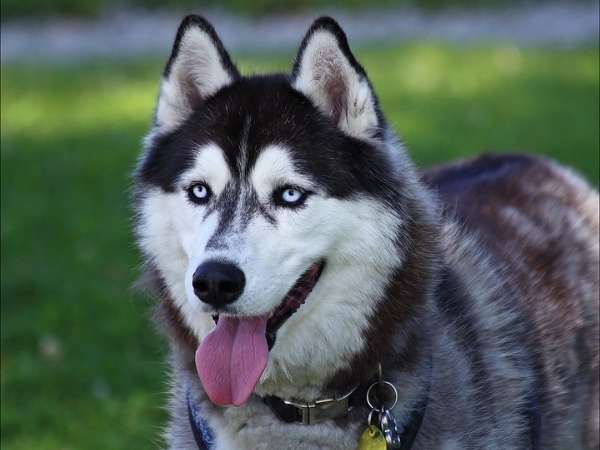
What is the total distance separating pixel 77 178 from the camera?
859cm

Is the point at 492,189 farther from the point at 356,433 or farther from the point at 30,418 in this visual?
the point at 30,418

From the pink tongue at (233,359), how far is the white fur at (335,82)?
0.66 m

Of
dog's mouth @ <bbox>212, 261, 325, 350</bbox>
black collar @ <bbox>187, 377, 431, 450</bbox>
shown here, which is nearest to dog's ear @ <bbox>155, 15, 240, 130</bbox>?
dog's mouth @ <bbox>212, 261, 325, 350</bbox>

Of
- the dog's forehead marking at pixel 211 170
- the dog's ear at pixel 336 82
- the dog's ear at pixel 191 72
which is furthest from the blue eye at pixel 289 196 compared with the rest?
the dog's ear at pixel 191 72

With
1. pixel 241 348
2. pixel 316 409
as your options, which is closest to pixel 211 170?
pixel 241 348

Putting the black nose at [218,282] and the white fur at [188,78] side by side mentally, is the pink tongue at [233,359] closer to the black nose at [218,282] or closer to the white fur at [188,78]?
the black nose at [218,282]

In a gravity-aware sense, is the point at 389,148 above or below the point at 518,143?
above

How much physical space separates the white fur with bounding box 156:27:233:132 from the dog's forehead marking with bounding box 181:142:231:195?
0.25m

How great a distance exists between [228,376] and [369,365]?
1.38ft

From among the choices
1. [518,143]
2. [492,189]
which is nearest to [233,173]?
[492,189]

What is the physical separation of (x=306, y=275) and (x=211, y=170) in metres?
0.42

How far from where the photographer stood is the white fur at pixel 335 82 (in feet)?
10.8

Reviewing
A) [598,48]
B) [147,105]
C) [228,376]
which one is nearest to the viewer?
[228,376]

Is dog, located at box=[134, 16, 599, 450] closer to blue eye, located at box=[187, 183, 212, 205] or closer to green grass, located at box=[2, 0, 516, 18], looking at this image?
blue eye, located at box=[187, 183, 212, 205]
